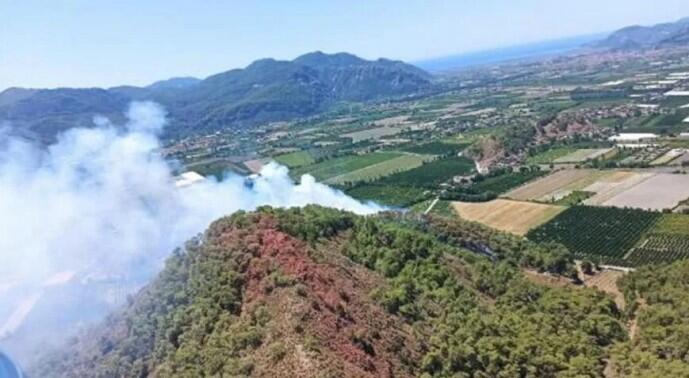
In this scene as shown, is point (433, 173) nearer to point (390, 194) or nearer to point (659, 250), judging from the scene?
point (390, 194)

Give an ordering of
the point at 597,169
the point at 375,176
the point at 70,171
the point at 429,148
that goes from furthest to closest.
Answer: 1. the point at 429,148
2. the point at 375,176
3. the point at 597,169
4. the point at 70,171

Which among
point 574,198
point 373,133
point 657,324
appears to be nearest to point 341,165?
point 373,133

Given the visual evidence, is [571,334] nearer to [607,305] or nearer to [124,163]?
[607,305]

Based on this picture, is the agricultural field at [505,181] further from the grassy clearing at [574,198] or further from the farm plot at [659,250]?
the farm plot at [659,250]

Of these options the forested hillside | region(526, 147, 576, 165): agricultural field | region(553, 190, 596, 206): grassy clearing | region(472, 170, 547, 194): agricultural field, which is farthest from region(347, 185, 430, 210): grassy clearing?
the forested hillside

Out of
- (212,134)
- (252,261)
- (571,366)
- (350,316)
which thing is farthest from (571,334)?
(212,134)
